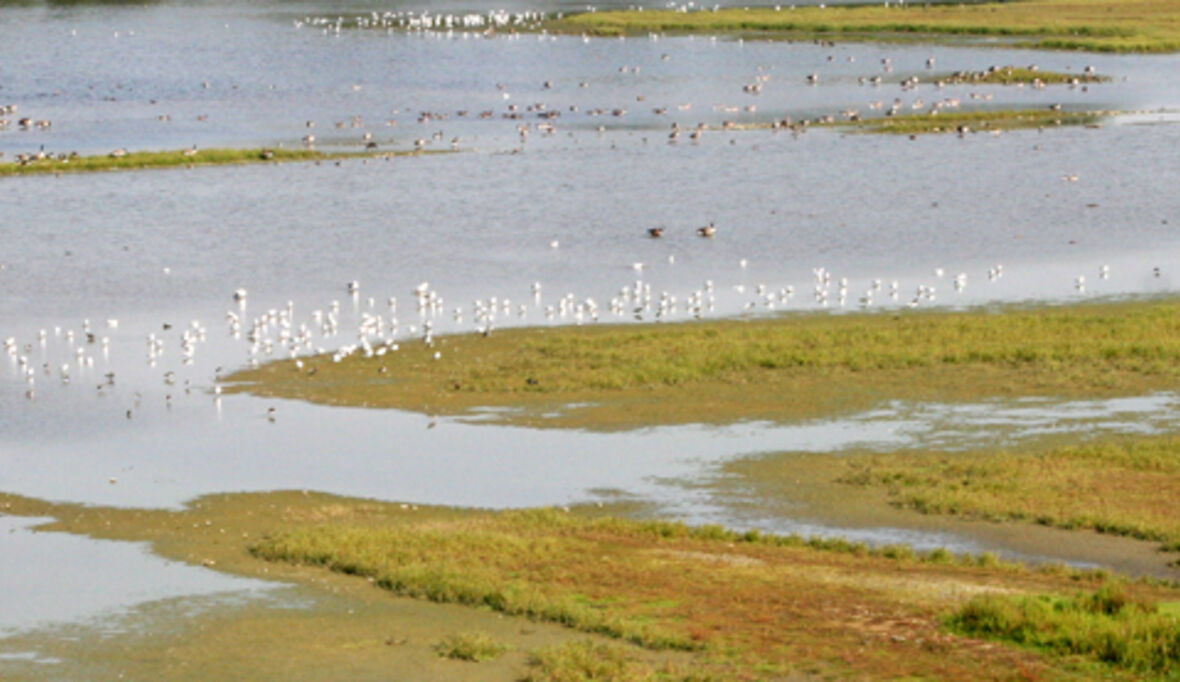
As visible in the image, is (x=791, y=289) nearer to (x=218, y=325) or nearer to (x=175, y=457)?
(x=218, y=325)

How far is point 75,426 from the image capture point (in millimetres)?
30781

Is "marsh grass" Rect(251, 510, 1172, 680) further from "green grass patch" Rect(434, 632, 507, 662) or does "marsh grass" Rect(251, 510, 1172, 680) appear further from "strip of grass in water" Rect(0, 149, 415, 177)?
"strip of grass in water" Rect(0, 149, 415, 177)

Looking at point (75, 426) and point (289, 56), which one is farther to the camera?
point (289, 56)

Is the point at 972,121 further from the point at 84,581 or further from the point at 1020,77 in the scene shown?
the point at 84,581

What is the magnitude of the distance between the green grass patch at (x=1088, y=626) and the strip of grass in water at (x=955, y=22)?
3265 inches

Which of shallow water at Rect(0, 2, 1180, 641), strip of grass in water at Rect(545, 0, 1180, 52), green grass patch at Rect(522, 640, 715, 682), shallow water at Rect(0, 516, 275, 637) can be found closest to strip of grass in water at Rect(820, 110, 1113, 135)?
shallow water at Rect(0, 2, 1180, 641)

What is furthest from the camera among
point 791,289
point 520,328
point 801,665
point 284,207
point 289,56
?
point 289,56

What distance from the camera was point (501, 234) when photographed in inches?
1992

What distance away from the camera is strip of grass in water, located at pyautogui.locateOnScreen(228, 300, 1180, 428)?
1229 inches

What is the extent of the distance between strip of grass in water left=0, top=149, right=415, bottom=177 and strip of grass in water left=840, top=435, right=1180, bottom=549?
41226 millimetres

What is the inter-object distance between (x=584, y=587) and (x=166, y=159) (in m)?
46.9

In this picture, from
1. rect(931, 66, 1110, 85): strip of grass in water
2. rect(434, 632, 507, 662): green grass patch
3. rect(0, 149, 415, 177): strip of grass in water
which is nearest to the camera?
rect(434, 632, 507, 662): green grass patch

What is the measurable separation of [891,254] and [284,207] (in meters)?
19.0

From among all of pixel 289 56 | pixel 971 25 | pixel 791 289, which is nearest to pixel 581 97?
pixel 289 56
